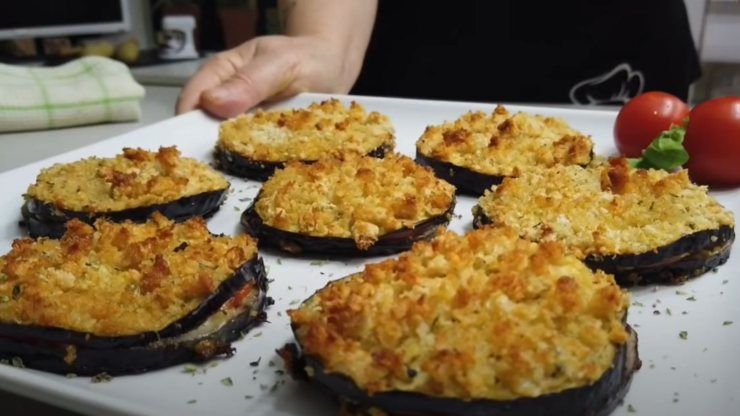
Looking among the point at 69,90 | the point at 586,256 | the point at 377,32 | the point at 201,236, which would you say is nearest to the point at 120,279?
the point at 201,236

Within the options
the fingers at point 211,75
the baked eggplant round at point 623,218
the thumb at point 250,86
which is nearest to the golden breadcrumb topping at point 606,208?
the baked eggplant round at point 623,218

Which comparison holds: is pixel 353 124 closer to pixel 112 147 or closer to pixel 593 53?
pixel 112 147

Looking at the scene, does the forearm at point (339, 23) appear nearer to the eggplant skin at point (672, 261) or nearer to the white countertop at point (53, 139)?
the white countertop at point (53, 139)

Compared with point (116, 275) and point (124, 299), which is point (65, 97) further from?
point (124, 299)

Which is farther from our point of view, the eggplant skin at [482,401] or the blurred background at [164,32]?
the blurred background at [164,32]

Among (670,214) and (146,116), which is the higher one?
(670,214)

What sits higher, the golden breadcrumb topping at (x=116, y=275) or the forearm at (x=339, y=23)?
the golden breadcrumb topping at (x=116, y=275)

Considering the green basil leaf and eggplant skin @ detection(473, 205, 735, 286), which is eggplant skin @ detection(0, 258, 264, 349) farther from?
the green basil leaf
